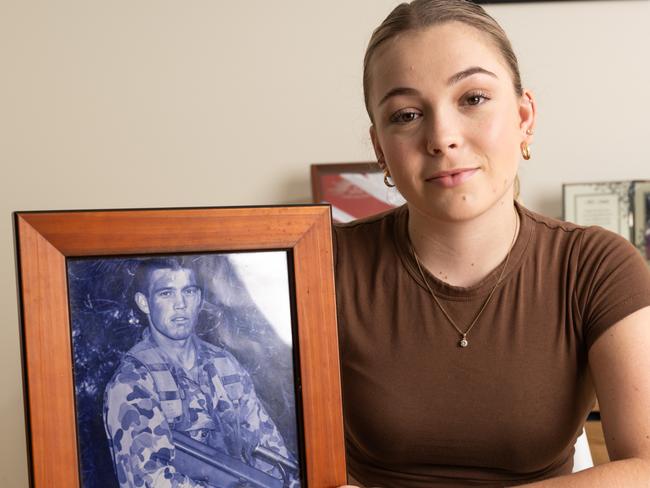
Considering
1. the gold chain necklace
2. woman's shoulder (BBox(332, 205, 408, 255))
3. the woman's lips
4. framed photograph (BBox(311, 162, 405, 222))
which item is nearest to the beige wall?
framed photograph (BBox(311, 162, 405, 222))

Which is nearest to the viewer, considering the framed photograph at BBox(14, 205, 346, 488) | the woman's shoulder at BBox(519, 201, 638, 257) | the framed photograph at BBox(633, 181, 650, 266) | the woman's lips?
the framed photograph at BBox(14, 205, 346, 488)

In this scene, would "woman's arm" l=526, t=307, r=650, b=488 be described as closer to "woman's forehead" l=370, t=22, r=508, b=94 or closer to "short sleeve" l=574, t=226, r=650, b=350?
"short sleeve" l=574, t=226, r=650, b=350

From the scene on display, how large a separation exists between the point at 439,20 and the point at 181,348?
1.77ft

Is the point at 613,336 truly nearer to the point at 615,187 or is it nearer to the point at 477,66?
the point at 477,66

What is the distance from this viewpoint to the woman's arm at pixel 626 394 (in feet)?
2.95

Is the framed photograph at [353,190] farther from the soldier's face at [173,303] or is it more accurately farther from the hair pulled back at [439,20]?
the soldier's face at [173,303]

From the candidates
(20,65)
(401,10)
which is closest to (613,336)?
(401,10)

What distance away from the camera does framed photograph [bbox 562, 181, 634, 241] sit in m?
2.10

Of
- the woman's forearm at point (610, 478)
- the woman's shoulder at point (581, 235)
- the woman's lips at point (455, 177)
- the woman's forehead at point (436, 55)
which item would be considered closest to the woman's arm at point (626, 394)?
the woman's forearm at point (610, 478)

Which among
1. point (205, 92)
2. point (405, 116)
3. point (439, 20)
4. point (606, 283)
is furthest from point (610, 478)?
point (205, 92)

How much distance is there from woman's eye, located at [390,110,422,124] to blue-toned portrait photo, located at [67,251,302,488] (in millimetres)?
241

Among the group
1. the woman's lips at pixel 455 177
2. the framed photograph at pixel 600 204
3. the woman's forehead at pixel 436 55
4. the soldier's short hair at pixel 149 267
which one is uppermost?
the woman's forehead at pixel 436 55

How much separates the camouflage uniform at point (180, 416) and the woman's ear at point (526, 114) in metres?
0.52

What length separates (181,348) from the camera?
34.4 inches
